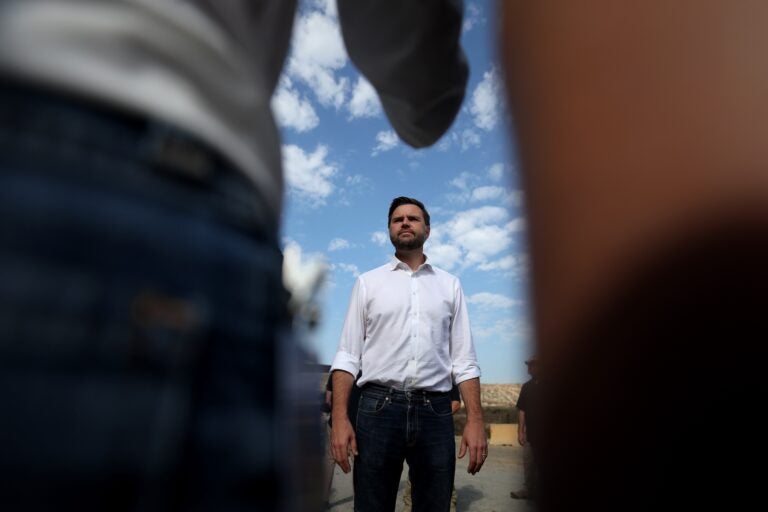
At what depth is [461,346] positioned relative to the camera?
123 inches

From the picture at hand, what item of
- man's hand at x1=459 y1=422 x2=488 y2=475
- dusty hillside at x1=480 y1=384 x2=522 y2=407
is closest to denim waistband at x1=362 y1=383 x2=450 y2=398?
man's hand at x1=459 y1=422 x2=488 y2=475

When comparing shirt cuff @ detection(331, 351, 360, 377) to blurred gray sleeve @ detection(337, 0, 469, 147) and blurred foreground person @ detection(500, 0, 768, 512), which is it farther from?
blurred foreground person @ detection(500, 0, 768, 512)

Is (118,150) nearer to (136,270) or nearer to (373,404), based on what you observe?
(136,270)

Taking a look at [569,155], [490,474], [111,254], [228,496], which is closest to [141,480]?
[228,496]

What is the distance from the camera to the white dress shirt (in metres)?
2.90

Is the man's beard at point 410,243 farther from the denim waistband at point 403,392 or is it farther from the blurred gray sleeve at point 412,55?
the blurred gray sleeve at point 412,55

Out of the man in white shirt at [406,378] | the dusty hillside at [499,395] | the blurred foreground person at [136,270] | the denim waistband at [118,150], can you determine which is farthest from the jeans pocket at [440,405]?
the dusty hillside at [499,395]

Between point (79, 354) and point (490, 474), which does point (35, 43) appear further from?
point (490, 474)

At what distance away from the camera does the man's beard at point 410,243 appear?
331cm

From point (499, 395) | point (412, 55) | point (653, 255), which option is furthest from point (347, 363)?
point (499, 395)

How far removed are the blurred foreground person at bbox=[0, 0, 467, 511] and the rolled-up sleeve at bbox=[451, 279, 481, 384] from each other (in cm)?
248

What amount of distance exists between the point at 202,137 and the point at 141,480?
358 millimetres

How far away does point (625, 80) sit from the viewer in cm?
39

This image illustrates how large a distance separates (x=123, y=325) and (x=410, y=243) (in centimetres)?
283
